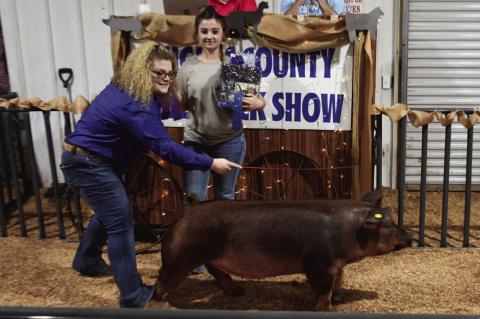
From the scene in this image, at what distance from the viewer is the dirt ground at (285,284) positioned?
11.8 feet

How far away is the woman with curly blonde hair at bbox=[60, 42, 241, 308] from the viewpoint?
305cm

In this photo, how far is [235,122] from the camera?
3762mm

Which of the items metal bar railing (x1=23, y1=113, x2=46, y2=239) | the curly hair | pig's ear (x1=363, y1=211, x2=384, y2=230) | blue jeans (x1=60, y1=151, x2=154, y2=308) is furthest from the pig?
metal bar railing (x1=23, y1=113, x2=46, y2=239)

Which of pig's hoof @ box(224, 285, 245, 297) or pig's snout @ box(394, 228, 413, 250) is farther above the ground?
pig's snout @ box(394, 228, 413, 250)

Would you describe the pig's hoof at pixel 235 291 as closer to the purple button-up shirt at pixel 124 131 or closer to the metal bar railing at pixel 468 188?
the purple button-up shirt at pixel 124 131

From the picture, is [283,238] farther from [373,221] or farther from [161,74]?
[161,74]

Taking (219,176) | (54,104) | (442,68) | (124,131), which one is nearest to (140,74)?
(124,131)

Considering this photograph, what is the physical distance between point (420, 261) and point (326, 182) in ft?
3.30

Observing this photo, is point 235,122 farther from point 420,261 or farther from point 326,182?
point 420,261

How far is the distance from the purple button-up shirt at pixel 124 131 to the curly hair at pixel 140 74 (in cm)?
4

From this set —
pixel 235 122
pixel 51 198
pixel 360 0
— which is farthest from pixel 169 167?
pixel 360 0

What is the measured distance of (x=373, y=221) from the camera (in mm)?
3006

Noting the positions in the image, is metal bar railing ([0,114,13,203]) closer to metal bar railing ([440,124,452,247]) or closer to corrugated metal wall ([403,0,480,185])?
metal bar railing ([440,124,452,247])

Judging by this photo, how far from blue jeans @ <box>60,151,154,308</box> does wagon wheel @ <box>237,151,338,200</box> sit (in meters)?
1.52
